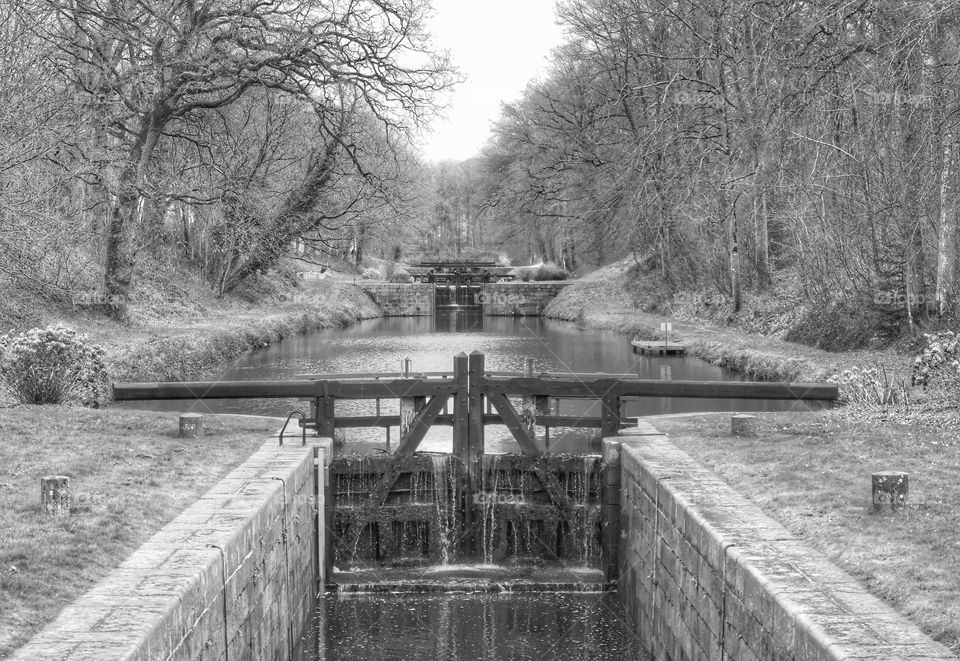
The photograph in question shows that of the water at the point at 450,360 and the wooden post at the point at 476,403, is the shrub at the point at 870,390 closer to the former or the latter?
the water at the point at 450,360

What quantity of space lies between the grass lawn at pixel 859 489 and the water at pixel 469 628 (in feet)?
6.41

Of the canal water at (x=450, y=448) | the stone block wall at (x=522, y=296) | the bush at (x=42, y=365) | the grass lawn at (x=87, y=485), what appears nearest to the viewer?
the grass lawn at (x=87, y=485)

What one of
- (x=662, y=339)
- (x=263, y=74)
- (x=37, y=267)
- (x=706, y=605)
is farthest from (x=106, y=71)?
(x=706, y=605)

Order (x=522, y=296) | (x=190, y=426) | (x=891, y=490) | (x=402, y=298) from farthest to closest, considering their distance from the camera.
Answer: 1. (x=402, y=298)
2. (x=522, y=296)
3. (x=190, y=426)
4. (x=891, y=490)

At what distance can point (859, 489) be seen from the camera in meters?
9.62

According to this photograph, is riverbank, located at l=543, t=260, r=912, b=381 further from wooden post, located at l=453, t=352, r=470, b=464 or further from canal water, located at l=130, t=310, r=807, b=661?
wooden post, located at l=453, t=352, r=470, b=464

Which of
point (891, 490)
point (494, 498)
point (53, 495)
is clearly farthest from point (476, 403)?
point (53, 495)

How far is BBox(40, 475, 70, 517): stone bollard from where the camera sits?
8430 millimetres

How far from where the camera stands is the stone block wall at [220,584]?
584 centimetres

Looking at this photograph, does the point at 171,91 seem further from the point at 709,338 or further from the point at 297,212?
the point at 709,338

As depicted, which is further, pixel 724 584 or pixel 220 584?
pixel 724 584

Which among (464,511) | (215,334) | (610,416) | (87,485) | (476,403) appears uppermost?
(215,334)

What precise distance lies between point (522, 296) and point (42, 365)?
39.2 metres

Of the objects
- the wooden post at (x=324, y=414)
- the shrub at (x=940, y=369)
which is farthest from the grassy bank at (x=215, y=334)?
the shrub at (x=940, y=369)
